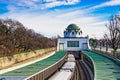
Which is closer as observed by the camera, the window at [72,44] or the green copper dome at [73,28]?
the window at [72,44]

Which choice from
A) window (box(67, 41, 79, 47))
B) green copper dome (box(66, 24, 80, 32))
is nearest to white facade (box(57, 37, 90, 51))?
window (box(67, 41, 79, 47))

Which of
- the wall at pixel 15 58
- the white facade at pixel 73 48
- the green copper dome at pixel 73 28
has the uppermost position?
the green copper dome at pixel 73 28

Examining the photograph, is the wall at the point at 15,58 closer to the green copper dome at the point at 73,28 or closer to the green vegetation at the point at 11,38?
the green vegetation at the point at 11,38

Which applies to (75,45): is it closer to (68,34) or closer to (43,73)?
(68,34)

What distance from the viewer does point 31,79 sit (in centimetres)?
3039

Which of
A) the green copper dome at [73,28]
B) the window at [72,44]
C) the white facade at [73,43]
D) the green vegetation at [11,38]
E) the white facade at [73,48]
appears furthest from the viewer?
the green copper dome at [73,28]

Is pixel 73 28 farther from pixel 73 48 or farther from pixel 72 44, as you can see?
pixel 73 48

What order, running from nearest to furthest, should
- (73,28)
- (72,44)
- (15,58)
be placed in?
(15,58) → (72,44) → (73,28)

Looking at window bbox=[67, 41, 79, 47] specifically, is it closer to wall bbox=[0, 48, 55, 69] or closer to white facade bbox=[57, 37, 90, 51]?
white facade bbox=[57, 37, 90, 51]

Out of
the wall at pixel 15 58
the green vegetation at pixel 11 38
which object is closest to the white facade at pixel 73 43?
the wall at pixel 15 58

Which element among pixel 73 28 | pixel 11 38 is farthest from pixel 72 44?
pixel 11 38

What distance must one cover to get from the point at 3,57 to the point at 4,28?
14.6 m

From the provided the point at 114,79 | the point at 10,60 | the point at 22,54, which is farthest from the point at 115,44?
the point at 114,79

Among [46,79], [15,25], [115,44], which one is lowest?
[46,79]
